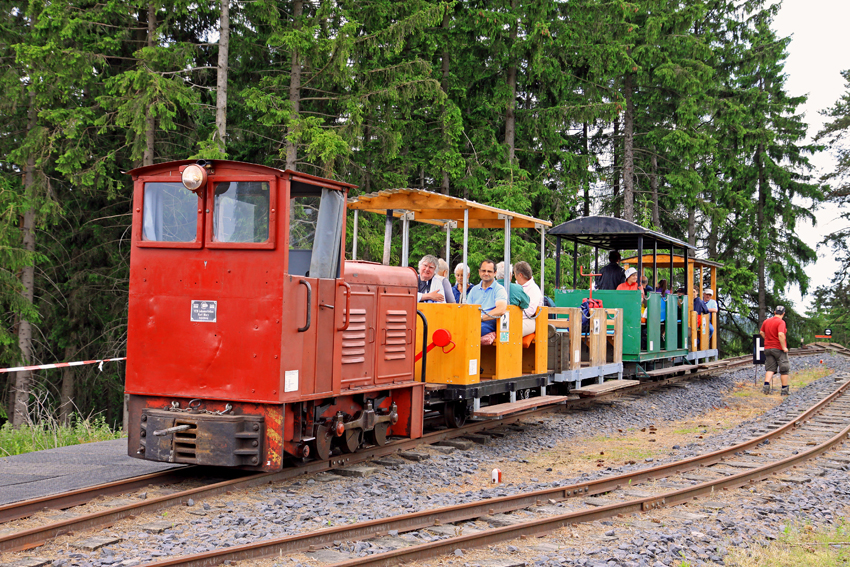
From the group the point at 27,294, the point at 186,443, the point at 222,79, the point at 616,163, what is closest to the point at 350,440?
the point at 186,443

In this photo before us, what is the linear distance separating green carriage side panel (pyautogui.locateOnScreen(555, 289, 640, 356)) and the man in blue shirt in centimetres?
536

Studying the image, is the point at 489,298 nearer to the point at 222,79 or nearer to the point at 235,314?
the point at 235,314

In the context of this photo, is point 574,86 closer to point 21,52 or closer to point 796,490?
point 21,52

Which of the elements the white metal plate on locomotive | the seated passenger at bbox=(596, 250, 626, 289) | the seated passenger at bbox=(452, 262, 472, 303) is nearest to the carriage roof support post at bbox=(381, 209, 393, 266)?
the seated passenger at bbox=(452, 262, 472, 303)

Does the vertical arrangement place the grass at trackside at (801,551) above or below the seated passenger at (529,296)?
below

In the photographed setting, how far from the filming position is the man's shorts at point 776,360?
16.3 meters

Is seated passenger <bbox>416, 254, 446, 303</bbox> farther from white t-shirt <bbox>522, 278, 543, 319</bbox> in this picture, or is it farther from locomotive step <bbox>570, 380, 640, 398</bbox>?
locomotive step <bbox>570, 380, 640, 398</bbox>

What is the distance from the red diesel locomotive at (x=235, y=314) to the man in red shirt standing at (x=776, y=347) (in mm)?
11665

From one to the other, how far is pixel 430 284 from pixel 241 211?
3.69m

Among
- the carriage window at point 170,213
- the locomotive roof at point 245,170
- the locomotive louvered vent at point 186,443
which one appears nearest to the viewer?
the locomotive louvered vent at point 186,443

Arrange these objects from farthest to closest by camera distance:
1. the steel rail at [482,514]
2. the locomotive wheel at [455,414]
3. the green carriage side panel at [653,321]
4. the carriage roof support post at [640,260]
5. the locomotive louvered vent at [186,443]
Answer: the green carriage side panel at [653,321], the carriage roof support post at [640,260], the locomotive wheel at [455,414], the locomotive louvered vent at [186,443], the steel rail at [482,514]

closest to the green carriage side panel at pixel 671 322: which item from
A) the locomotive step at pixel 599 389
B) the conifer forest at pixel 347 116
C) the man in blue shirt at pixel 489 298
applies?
the locomotive step at pixel 599 389

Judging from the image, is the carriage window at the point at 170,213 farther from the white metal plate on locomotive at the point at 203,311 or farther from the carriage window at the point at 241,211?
the white metal plate on locomotive at the point at 203,311

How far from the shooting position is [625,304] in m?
14.9
